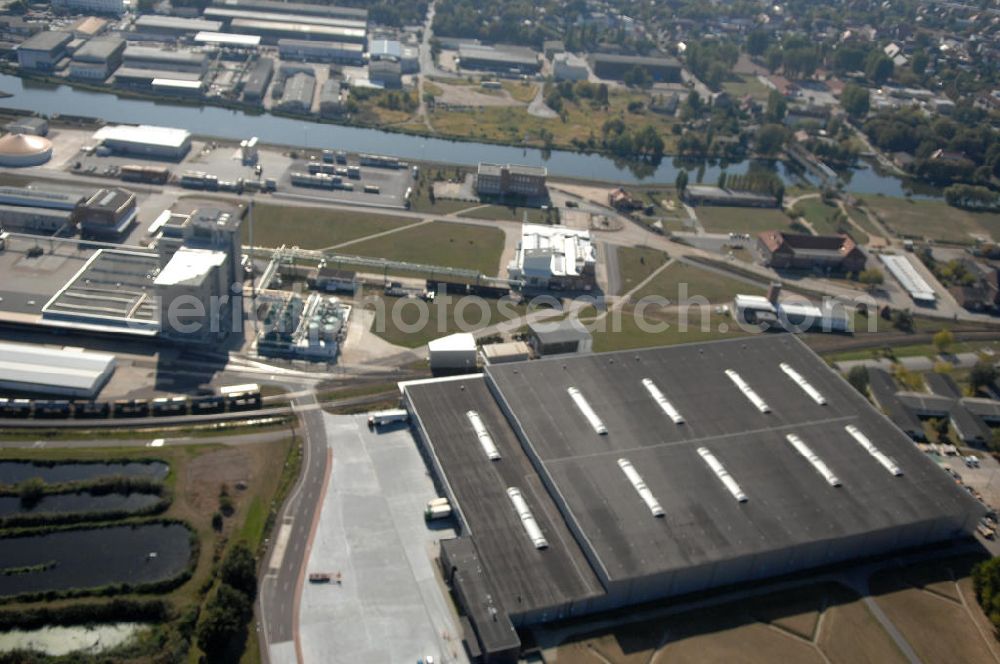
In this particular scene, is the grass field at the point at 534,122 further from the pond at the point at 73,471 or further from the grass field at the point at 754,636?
the grass field at the point at 754,636

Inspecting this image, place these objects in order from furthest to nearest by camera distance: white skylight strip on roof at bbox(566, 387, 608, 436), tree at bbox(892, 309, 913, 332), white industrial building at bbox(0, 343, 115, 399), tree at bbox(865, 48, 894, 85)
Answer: tree at bbox(865, 48, 894, 85) < tree at bbox(892, 309, 913, 332) < white industrial building at bbox(0, 343, 115, 399) < white skylight strip on roof at bbox(566, 387, 608, 436)

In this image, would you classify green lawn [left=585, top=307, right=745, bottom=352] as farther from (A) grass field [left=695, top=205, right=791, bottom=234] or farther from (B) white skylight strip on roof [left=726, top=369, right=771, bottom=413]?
(A) grass field [left=695, top=205, right=791, bottom=234]

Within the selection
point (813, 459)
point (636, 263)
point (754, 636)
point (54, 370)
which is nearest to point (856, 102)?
point (636, 263)

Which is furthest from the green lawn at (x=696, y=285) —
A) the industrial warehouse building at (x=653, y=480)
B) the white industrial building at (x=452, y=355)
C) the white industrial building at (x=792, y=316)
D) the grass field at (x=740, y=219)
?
the white industrial building at (x=452, y=355)

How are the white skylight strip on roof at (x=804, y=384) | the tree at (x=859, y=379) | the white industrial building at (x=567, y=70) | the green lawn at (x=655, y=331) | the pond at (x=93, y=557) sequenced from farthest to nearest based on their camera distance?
the white industrial building at (x=567, y=70)
the green lawn at (x=655, y=331)
the tree at (x=859, y=379)
the white skylight strip on roof at (x=804, y=384)
the pond at (x=93, y=557)

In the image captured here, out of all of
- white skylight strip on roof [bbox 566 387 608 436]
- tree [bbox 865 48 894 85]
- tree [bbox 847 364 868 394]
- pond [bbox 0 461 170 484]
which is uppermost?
tree [bbox 865 48 894 85]

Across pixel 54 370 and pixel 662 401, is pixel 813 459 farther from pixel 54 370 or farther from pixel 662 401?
pixel 54 370

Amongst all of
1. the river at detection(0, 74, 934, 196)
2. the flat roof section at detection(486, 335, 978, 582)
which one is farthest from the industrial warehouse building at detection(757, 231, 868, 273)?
the flat roof section at detection(486, 335, 978, 582)
